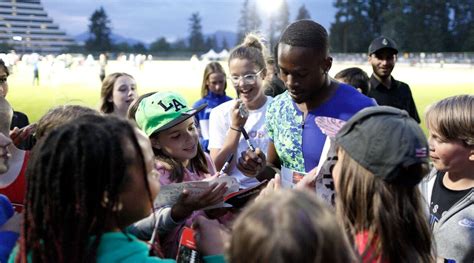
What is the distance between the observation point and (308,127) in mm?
3170

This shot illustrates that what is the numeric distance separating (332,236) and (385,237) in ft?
2.01

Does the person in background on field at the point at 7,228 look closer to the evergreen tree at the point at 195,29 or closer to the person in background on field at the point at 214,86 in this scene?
the person in background on field at the point at 214,86

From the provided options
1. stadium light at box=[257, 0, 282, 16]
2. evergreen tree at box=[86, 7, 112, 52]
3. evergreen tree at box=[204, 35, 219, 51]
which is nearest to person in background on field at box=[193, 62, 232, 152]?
stadium light at box=[257, 0, 282, 16]

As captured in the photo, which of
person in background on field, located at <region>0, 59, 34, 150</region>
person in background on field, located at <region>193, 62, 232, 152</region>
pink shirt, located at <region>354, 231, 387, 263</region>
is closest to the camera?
pink shirt, located at <region>354, 231, 387, 263</region>

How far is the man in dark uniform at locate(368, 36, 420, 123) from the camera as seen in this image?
765cm

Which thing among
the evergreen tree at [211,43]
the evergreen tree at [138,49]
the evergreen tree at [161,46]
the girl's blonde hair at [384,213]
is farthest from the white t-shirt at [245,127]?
the evergreen tree at [211,43]

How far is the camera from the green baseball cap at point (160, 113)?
314 centimetres

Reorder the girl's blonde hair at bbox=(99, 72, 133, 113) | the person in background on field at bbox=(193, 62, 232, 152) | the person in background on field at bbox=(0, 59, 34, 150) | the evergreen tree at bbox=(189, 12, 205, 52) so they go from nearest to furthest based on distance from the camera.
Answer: the person in background on field at bbox=(0, 59, 34, 150), the girl's blonde hair at bbox=(99, 72, 133, 113), the person in background on field at bbox=(193, 62, 232, 152), the evergreen tree at bbox=(189, 12, 205, 52)

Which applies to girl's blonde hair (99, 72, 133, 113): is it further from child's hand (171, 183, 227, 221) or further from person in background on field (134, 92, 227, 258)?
child's hand (171, 183, 227, 221)

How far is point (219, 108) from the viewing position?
16.5 ft

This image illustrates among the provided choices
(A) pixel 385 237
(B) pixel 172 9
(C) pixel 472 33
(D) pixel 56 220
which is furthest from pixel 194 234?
(B) pixel 172 9

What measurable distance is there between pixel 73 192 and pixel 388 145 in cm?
A: 111

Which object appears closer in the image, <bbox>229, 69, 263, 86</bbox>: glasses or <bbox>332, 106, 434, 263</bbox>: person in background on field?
<bbox>332, 106, 434, 263</bbox>: person in background on field

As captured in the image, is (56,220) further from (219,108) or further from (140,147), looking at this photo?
(219,108)
